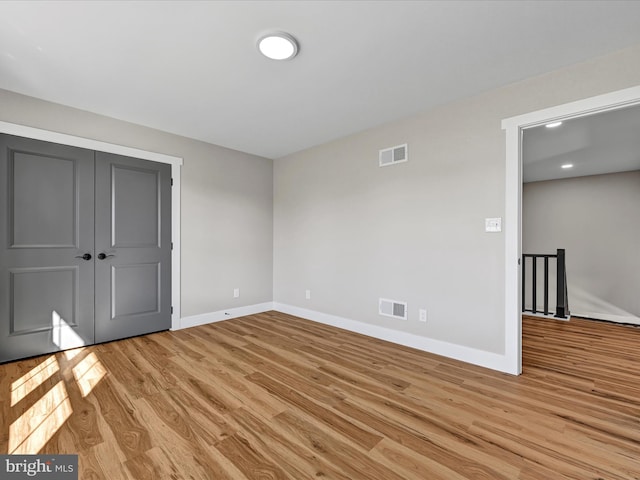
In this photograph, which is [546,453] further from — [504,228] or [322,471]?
[504,228]

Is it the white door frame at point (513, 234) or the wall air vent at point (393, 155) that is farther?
the wall air vent at point (393, 155)

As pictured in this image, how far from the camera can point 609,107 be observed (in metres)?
2.17

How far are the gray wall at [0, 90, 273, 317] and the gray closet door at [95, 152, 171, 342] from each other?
234 mm

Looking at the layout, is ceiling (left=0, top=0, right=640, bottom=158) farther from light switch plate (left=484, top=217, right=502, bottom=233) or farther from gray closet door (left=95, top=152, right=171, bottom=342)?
light switch plate (left=484, top=217, right=502, bottom=233)

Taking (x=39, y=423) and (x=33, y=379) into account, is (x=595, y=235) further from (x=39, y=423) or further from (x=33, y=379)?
(x=33, y=379)

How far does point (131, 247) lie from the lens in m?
3.46

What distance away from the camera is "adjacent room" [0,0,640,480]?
1.71 meters

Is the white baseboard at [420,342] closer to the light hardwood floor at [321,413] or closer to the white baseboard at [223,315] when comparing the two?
the light hardwood floor at [321,413]

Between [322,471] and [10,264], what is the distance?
3380 mm

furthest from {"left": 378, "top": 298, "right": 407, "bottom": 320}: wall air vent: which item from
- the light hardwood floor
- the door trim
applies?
the door trim

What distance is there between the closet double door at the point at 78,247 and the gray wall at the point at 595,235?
7440mm

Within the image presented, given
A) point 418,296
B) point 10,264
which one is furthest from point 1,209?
point 418,296

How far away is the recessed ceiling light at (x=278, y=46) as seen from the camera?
6.53ft

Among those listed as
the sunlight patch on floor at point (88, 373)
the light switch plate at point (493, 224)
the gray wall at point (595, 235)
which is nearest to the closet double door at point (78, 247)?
the sunlight patch on floor at point (88, 373)
